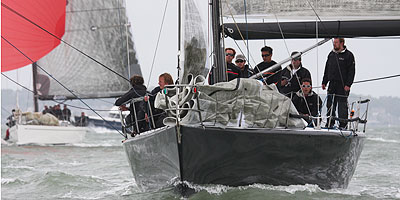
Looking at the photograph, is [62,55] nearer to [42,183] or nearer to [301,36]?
[42,183]

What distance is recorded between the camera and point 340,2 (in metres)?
8.40

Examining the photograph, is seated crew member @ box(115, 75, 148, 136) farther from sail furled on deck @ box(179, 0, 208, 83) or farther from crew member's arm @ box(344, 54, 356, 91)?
crew member's arm @ box(344, 54, 356, 91)

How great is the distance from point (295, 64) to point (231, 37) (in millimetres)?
887

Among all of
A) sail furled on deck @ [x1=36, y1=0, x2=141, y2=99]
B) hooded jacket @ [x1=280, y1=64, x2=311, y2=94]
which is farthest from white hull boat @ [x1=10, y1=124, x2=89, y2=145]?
hooded jacket @ [x1=280, y1=64, x2=311, y2=94]

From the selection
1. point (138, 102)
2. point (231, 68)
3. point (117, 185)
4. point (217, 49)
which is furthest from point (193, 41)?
point (117, 185)

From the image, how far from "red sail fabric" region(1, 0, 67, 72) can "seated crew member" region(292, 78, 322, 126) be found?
16.2 ft

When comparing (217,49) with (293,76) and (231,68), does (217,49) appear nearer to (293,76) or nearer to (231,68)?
(231,68)

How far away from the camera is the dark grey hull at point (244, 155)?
6.16 m

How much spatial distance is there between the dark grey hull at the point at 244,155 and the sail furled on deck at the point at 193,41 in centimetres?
94

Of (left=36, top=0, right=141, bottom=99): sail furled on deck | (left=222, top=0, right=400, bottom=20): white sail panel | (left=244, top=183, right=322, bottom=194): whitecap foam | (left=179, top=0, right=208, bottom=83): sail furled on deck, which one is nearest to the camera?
(left=244, top=183, right=322, bottom=194): whitecap foam

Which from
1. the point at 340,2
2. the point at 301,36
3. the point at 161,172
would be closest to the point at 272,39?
the point at 301,36

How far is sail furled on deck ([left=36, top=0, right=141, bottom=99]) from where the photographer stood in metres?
17.9

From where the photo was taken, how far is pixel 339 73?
7.97 meters

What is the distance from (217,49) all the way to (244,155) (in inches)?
62.6
